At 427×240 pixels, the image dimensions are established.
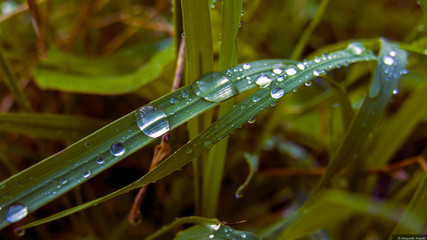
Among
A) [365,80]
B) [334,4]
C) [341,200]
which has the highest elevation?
[334,4]

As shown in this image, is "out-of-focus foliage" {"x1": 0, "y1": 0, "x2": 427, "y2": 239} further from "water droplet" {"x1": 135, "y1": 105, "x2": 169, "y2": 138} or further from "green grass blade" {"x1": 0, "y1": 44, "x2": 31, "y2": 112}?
"water droplet" {"x1": 135, "y1": 105, "x2": 169, "y2": 138}

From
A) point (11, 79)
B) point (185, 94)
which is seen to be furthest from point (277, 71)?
point (11, 79)

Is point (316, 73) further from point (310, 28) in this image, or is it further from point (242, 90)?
point (310, 28)

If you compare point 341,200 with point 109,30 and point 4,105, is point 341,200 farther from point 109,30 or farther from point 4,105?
point 109,30

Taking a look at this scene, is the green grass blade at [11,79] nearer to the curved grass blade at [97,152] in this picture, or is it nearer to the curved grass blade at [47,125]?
the curved grass blade at [47,125]

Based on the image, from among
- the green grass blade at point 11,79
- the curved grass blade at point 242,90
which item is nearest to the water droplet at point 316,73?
the curved grass blade at point 242,90

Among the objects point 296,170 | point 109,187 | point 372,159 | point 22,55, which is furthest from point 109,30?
point 372,159
